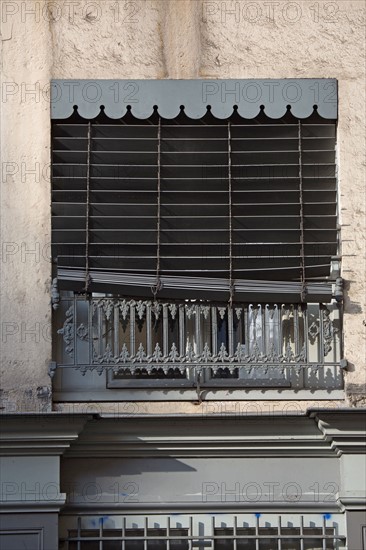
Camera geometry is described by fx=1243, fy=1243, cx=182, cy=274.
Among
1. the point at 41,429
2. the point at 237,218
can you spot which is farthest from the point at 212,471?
the point at 237,218

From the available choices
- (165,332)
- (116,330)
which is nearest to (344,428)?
(165,332)

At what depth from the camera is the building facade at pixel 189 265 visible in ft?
27.5

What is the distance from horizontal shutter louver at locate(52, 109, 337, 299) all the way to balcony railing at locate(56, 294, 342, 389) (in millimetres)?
150

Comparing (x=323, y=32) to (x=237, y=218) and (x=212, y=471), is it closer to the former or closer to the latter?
(x=237, y=218)

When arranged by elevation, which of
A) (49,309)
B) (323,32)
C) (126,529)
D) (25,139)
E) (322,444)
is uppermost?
(323,32)

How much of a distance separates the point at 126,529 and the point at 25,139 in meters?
2.82

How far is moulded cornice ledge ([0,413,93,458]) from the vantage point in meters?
8.08

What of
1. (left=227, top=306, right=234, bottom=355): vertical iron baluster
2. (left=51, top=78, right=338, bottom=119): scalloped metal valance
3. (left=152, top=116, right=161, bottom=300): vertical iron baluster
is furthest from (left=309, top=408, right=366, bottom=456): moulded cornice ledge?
(left=51, top=78, right=338, bottom=119): scalloped metal valance

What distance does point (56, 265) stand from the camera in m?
8.71

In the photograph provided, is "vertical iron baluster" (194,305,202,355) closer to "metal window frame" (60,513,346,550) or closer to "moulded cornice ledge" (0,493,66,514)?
"metal window frame" (60,513,346,550)

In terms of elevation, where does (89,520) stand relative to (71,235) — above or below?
below

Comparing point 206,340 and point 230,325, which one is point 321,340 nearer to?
point 230,325

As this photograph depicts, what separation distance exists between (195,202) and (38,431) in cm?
198

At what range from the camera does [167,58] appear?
8977 mm
